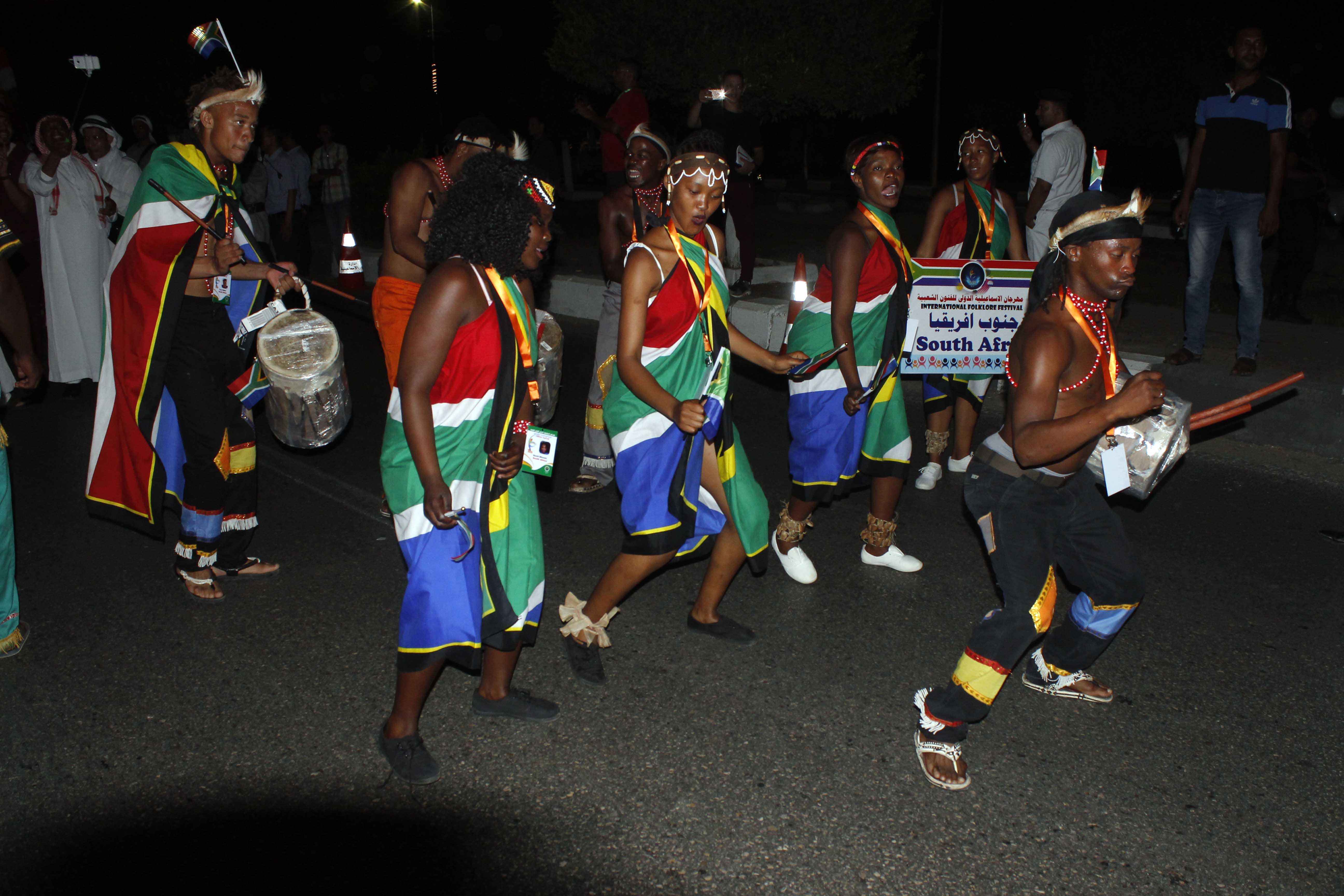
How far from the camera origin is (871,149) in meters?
4.56

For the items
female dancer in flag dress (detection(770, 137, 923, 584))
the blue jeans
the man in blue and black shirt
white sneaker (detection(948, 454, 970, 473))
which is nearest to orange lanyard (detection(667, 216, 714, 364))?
female dancer in flag dress (detection(770, 137, 923, 584))

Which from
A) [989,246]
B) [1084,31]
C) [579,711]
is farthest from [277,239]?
[1084,31]

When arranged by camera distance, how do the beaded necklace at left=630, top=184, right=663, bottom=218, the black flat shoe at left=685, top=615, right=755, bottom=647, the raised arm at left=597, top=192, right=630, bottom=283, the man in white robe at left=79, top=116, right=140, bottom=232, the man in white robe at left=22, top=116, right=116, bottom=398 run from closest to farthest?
the black flat shoe at left=685, top=615, right=755, bottom=647 → the beaded necklace at left=630, top=184, right=663, bottom=218 → the raised arm at left=597, top=192, right=630, bottom=283 → the man in white robe at left=22, top=116, right=116, bottom=398 → the man in white robe at left=79, top=116, right=140, bottom=232

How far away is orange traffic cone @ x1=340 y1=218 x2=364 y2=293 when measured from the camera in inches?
234

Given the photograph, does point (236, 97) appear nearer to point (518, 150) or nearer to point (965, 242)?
point (518, 150)

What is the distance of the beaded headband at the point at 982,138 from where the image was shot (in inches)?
221

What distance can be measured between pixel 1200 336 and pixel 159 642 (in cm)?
711

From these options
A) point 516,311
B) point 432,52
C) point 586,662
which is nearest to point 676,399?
point 516,311

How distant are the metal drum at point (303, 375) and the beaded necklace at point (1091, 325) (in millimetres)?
2635

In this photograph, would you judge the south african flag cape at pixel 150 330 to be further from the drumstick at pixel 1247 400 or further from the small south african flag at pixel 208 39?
the drumstick at pixel 1247 400

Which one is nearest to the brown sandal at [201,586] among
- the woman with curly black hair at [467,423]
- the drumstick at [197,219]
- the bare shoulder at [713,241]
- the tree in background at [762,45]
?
the drumstick at [197,219]

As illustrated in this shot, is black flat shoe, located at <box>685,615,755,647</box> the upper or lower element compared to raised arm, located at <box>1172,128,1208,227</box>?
lower

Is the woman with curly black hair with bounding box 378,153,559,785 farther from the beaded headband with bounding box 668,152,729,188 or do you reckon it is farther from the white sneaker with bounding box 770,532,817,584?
the white sneaker with bounding box 770,532,817,584

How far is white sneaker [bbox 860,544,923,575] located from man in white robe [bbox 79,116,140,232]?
22.7 feet
